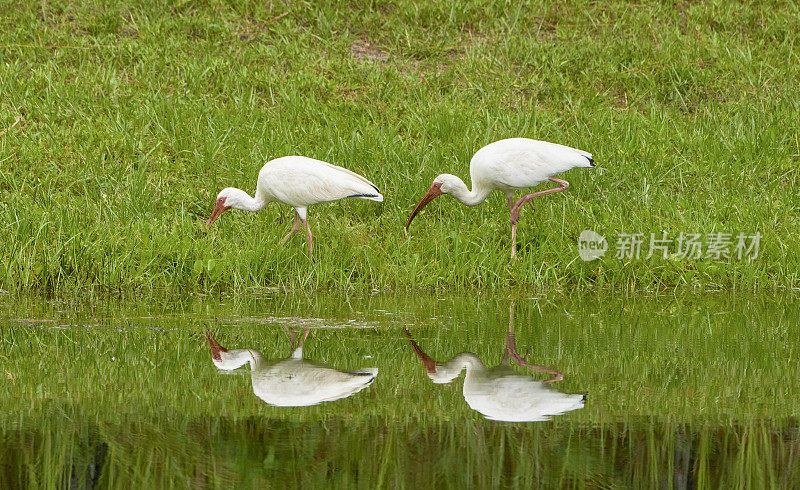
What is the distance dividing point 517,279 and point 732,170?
9.82 ft

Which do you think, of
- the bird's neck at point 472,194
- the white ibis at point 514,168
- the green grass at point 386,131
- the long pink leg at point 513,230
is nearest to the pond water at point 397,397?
the green grass at point 386,131

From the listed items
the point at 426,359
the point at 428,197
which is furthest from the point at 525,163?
the point at 426,359

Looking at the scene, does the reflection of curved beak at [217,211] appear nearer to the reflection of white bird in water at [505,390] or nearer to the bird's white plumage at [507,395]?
the reflection of white bird in water at [505,390]

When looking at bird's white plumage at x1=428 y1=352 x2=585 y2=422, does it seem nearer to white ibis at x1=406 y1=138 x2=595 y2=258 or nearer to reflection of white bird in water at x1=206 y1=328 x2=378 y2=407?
reflection of white bird in water at x1=206 y1=328 x2=378 y2=407

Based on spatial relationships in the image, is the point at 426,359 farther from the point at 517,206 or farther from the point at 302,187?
the point at 517,206

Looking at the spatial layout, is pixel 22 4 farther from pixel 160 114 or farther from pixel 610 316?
pixel 610 316

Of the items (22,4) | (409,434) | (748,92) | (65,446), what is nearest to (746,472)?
(409,434)

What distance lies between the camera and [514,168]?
340 inches

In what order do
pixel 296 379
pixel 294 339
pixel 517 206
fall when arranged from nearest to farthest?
pixel 296 379, pixel 294 339, pixel 517 206

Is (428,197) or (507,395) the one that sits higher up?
(428,197)

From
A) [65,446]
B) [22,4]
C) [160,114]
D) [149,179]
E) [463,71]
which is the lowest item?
[65,446]

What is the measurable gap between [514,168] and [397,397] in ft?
14.7

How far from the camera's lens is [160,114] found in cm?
1073

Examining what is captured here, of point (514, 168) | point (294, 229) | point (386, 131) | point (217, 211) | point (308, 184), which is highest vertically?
point (386, 131)
